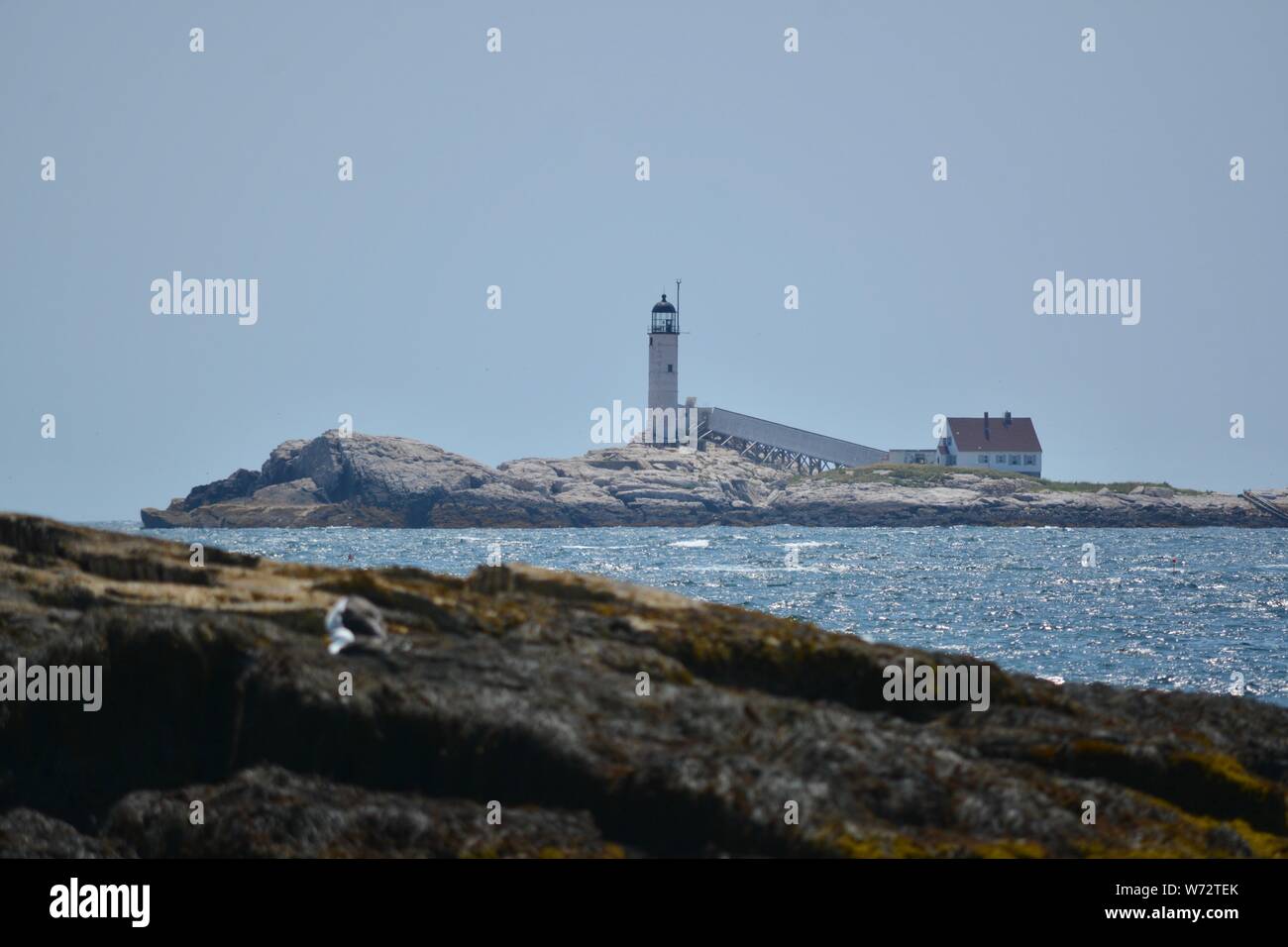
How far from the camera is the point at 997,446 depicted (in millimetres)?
161125

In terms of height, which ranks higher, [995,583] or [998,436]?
[998,436]

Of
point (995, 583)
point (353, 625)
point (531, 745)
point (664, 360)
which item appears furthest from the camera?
point (664, 360)

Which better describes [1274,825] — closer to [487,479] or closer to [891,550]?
[891,550]

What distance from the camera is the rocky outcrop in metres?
146

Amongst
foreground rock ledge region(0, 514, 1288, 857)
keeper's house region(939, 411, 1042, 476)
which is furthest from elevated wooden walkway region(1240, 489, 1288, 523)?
foreground rock ledge region(0, 514, 1288, 857)

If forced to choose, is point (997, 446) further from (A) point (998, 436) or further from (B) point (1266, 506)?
(B) point (1266, 506)

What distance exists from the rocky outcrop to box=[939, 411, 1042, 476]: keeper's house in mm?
7570

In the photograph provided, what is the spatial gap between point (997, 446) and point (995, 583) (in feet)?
323

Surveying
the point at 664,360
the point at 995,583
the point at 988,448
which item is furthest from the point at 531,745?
the point at 988,448

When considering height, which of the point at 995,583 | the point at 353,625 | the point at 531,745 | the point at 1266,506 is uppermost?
the point at 1266,506

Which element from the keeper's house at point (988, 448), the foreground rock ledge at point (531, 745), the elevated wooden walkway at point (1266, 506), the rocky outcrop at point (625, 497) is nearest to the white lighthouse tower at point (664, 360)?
the rocky outcrop at point (625, 497)

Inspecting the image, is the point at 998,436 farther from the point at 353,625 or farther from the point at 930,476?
the point at 353,625

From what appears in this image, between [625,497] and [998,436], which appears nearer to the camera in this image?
[625,497]

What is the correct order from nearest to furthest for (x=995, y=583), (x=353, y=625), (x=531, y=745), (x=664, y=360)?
(x=531, y=745) → (x=353, y=625) → (x=995, y=583) → (x=664, y=360)
